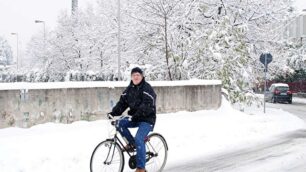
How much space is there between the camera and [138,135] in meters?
7.33

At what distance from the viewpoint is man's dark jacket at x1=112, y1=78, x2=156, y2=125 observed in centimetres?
731

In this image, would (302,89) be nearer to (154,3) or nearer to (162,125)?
(154,3)

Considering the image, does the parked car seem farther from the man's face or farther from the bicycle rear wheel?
the man's face

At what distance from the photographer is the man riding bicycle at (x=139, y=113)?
24.0 feet

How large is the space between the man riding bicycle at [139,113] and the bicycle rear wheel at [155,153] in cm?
44

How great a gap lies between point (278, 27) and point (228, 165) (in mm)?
18154

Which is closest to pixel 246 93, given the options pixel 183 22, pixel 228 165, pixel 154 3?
pixel 183 22

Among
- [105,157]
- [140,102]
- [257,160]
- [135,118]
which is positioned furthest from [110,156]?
[257,160]

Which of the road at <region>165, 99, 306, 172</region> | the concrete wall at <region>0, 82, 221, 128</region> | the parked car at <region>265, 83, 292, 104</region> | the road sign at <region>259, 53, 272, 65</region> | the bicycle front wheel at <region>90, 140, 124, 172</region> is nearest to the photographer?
the bicycle front wheel at <region>90, 140, 124, 172</region>

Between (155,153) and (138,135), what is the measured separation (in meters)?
0.79

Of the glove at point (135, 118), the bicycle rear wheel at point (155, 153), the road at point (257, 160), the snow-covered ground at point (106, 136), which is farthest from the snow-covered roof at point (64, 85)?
the glove at point (135, 118)

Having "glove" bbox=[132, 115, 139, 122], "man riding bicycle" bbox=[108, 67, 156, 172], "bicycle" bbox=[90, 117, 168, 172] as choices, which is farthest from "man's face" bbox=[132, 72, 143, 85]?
"bicycle" bbox=[90, 117, 168, 172]

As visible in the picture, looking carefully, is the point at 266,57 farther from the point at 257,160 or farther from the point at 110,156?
the point at 110,156

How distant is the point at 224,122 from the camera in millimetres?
15789
